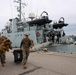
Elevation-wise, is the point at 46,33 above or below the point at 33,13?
below

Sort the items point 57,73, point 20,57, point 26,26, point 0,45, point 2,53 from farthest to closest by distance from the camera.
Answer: point 26,26
point 20,57
point 2,53
point 0,45
point 57,73

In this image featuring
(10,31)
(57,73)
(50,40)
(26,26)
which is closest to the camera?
(57,73)

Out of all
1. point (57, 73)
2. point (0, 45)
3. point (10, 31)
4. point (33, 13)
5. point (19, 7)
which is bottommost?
point (57, 73)

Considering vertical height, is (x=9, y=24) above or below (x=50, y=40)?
above

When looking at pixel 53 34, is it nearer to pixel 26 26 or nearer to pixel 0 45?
pixel 26 26

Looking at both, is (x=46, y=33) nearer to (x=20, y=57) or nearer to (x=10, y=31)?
(x=10, y=31)

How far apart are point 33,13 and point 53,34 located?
4537 mm

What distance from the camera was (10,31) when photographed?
2075 centimetres

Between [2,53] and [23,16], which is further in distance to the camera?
[23,16]

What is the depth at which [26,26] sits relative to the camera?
18875 millimetres

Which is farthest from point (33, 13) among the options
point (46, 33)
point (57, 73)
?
point (57, 73)

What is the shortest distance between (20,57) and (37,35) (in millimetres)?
9605

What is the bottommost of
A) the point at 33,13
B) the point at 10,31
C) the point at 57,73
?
the point at 57,73

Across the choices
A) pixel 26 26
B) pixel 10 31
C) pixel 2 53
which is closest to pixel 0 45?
pixel 2 53
